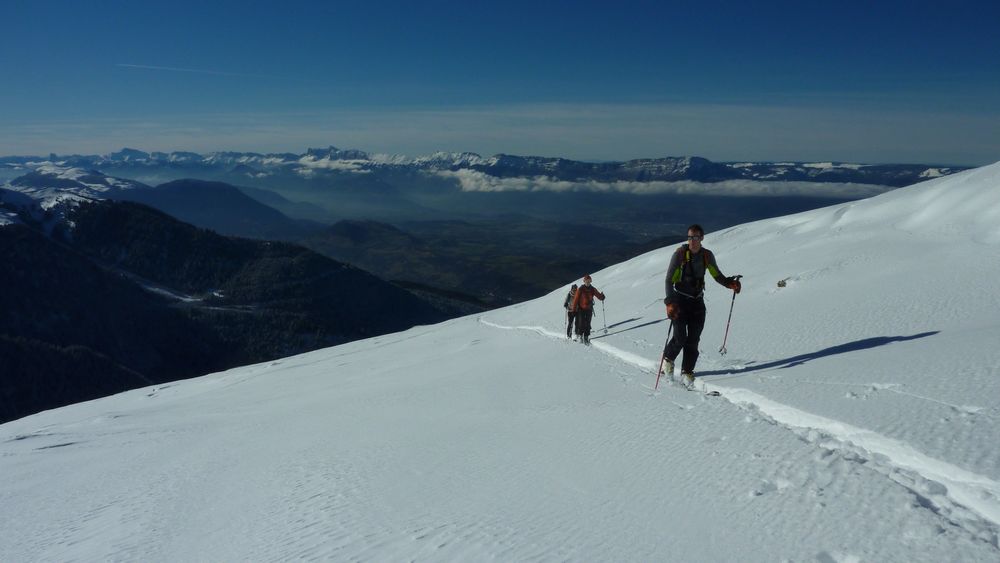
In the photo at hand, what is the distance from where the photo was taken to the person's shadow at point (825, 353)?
8.88 meters

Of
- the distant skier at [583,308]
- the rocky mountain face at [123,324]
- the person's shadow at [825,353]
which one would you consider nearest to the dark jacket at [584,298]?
the distant skier at [583,308]

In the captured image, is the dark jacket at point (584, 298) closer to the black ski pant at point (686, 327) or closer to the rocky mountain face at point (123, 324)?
Answer: the black ski pant at point (686, 327)

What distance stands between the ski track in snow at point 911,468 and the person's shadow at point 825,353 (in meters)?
2.18

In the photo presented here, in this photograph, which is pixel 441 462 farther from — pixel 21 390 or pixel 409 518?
pixel 21 390

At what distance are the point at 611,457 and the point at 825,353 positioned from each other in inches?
208

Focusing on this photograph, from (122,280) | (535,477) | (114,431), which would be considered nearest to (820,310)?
(535,477)

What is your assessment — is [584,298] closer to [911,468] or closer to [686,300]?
[686,300]

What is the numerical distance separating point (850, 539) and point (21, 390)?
120957 mm

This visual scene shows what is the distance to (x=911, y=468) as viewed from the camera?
A: 458 cm

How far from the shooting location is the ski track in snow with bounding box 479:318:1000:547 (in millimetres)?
3781

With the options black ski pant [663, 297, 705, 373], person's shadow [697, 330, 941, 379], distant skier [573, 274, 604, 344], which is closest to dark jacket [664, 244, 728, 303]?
black ski pant [663, 297, 705, 373]

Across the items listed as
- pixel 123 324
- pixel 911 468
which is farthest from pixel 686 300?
pixel 123 324

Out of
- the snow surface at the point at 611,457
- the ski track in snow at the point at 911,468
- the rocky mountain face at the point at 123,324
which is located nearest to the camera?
the ski track in snow at the point at 911,468

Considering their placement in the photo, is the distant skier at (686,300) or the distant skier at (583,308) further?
the distant skier at (583,308)
